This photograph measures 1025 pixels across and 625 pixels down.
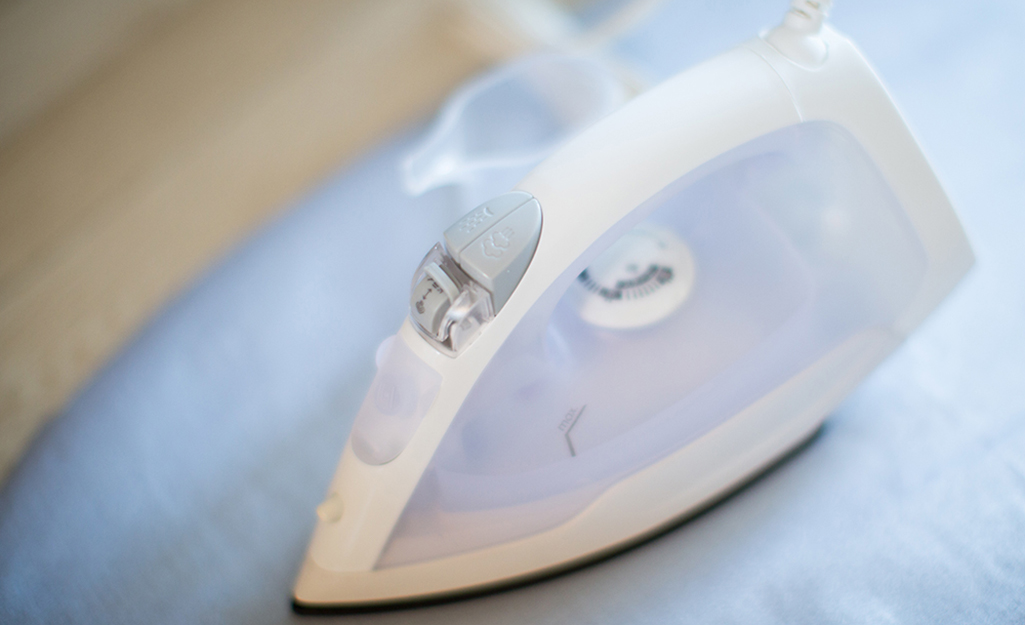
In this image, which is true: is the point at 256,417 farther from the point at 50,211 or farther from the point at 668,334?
the point at 50,211

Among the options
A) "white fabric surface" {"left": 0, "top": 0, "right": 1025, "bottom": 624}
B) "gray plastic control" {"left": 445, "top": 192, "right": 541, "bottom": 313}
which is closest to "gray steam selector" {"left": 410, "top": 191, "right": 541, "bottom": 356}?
"gray plastic control" {"left": 445, "top": 192, "right": 541, "bottom": 313}

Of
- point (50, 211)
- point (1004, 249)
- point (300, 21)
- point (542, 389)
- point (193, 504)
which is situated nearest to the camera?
point (542, 389)

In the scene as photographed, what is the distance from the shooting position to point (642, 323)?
67 centimetres

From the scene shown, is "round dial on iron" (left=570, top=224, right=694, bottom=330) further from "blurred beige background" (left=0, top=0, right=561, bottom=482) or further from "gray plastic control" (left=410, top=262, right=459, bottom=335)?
"blurred beige background" (left=0, top=0, right=561, bottom=482)

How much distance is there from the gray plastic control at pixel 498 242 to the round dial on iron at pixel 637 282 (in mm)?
186

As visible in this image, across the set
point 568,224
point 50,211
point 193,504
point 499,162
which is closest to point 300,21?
point 50,211

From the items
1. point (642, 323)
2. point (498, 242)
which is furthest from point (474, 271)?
point (642, 323)

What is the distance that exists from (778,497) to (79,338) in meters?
0.92

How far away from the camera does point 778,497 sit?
0.70m

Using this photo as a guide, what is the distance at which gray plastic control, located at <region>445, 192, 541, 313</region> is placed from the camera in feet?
1.61

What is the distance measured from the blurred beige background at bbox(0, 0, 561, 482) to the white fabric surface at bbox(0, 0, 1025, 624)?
130mm

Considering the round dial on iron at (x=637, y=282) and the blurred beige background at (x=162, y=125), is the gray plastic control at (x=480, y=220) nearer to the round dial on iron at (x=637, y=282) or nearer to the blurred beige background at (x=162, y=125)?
the round dial on iron at (x=637, y=282)

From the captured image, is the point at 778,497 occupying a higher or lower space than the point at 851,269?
lower

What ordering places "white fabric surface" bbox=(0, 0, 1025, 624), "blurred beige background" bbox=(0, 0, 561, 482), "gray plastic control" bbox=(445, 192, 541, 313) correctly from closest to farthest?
"gray plastic control" bbox=(445, 192, 541, 313)
"white fabric surface" bbox=(0, 0, 1025, 624)
"blurred beige background" bbox=(0, 0, 561, 482)
